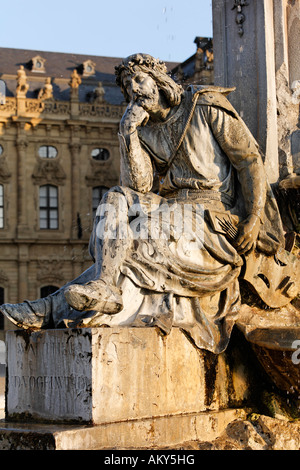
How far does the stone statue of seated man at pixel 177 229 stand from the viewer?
146 inches

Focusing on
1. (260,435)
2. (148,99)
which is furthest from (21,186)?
(260,435)

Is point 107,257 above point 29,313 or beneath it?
above

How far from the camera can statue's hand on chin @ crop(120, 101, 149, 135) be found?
427cm

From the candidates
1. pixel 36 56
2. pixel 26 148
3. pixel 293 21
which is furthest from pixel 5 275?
pixel 293 21

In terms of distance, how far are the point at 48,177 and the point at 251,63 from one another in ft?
115

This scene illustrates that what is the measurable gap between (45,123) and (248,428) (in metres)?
36.8

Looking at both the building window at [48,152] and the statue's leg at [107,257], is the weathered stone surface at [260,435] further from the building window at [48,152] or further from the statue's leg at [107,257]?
the building window at [48,152]

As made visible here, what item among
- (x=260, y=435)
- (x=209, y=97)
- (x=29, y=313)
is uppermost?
(x=209, y=97)

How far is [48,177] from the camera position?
130 feet

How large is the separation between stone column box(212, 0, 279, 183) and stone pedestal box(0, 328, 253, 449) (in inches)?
66.2

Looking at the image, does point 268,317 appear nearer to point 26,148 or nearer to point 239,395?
point 239,395

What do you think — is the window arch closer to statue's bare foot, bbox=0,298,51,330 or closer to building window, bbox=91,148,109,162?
building window, bbox=91,148,109,162

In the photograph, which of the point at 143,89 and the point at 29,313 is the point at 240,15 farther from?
the point at 29,313

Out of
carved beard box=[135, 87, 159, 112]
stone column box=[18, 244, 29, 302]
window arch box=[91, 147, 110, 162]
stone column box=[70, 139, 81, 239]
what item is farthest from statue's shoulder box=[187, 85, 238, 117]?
window arch box=[91, 147, 110, 162]
